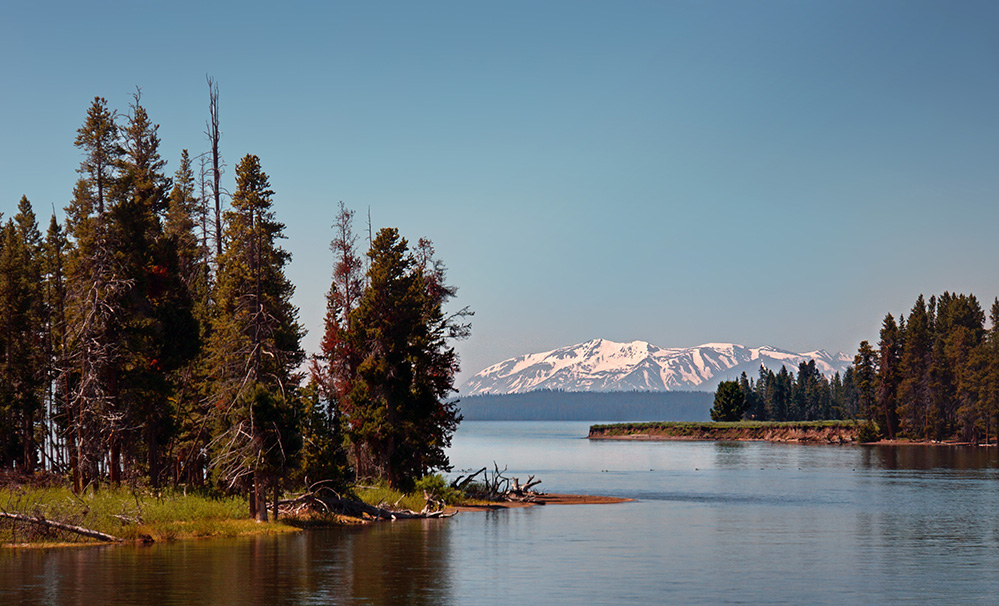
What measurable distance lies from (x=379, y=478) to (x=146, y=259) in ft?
68.2

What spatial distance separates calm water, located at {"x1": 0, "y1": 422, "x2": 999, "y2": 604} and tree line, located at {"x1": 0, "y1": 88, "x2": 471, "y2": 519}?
6316 millimetres

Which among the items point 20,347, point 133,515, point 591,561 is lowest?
point 591,561

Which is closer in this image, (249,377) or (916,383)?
(249,377)

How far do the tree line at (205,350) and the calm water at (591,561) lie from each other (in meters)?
6.32

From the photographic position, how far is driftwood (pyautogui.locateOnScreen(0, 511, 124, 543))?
44.8 m

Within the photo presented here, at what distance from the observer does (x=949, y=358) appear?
191875 mm

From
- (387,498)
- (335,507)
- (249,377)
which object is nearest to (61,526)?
(249,377)

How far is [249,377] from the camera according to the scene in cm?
5153

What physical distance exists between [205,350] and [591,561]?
2580 cm

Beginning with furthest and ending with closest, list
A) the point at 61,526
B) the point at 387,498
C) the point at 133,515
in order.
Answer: the point at 387,498 → the point at 133,515 → the point at 61,526

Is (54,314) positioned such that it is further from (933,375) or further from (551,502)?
(933,375)

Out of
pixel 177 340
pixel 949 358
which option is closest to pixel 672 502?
pixel 177 340

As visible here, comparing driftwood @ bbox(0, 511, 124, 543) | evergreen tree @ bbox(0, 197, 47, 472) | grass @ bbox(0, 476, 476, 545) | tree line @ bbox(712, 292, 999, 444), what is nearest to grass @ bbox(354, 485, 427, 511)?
grass @ bbox(0, 476, 476, 545)

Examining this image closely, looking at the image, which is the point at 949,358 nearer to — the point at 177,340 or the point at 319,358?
the point at 319,358
